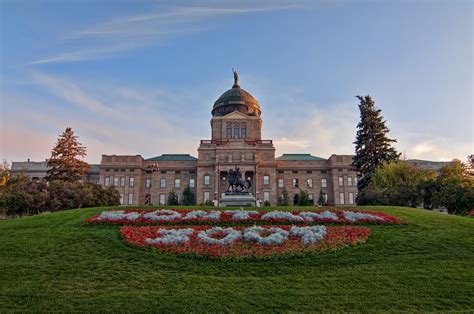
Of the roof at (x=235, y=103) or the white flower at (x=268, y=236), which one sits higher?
the roof at (x=235, y=103)

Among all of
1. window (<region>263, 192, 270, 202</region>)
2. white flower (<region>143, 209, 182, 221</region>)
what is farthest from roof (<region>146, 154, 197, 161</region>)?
white flower (<region>143, 209, 182, 221</region>)

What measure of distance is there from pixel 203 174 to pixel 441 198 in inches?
1399

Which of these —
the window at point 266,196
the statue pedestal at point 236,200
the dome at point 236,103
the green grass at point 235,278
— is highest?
the dome at point 236,103

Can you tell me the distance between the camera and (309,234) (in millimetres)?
13320

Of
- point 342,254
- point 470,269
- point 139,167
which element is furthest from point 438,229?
point 139,167

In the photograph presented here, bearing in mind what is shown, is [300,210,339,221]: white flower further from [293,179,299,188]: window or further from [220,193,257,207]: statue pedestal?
[293,179,299,188]: window

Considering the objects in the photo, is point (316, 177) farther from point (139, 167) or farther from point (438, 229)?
point (438, 229)

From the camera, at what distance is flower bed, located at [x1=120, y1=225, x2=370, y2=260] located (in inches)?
462

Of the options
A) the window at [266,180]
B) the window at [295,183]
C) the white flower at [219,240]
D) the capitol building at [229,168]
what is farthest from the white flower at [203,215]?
the window at [295,183]

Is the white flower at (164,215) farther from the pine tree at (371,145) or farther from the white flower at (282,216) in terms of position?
the pine tree at (371,145)

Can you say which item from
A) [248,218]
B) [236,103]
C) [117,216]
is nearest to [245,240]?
[248,218]

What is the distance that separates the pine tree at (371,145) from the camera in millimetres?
38984

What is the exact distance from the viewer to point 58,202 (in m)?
29.0

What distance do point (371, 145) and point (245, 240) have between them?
97.2 feet
